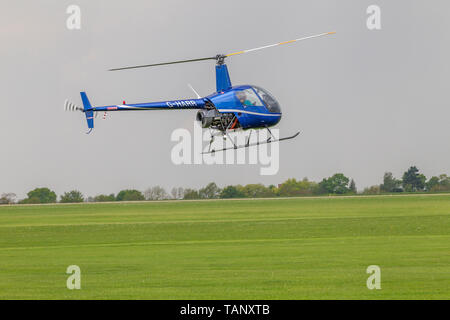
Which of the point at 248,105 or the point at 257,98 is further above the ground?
the point at 257,98

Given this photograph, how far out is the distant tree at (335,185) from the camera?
449 ft

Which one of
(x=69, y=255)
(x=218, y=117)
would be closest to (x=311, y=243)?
(x=218, y=117)

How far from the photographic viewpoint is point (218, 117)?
139 feet

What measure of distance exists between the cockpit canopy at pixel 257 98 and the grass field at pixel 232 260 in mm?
6777

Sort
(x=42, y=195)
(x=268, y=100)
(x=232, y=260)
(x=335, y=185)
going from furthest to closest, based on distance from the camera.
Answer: (x=42, y=195) → (x=335, y=185) → (x=268, y=100) → (x=232, y=260)

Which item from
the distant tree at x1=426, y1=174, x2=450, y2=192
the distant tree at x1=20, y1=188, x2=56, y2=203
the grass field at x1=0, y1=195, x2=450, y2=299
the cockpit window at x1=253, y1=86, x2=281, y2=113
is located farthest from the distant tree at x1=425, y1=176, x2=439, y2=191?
the cockpit window at x1=253, y1=86, x2=281, y2=113

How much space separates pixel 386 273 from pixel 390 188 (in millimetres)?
110456

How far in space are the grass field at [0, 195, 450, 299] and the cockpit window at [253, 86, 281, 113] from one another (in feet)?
21.9

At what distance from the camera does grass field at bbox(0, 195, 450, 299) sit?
30.1 meters

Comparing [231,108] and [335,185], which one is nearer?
[231,108]

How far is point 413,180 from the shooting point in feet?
481

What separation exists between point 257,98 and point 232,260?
8336 millimetres

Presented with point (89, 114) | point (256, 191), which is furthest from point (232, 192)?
point (89, 114)

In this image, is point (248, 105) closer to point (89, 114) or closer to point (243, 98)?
point (243, 98)
